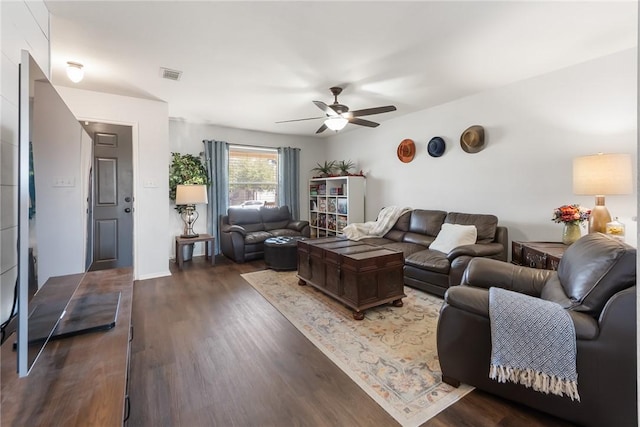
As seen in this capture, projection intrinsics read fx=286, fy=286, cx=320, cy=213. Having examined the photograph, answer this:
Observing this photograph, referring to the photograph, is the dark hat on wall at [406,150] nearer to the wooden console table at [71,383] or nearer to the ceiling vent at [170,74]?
the ceiling vent at [170,74]

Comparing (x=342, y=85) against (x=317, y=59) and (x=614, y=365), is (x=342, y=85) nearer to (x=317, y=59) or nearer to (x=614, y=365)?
(x=317, y=59)

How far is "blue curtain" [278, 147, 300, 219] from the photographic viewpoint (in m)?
6.17

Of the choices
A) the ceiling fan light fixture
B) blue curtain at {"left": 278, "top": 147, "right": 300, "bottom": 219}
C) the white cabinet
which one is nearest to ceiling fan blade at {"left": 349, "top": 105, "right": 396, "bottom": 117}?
the ceiling fan light fixture

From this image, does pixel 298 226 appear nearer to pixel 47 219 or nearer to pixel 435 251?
pixel 435 251

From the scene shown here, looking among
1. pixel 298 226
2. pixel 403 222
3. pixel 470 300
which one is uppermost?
pixel 403 222

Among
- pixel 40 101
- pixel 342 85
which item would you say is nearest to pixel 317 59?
pixel 342 85

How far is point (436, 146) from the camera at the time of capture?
4.31 metres

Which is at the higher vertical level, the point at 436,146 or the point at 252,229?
the point at 436,146

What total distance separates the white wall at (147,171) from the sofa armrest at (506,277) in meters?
3.83

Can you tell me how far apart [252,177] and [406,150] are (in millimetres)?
3108

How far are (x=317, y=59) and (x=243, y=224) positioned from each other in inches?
135

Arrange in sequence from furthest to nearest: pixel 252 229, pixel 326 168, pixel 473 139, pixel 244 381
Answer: pixel 326 168 < pixel 252 229 < pixel 473 139 < pixel 244 381

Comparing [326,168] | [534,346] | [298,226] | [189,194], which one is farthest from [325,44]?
[326,168]

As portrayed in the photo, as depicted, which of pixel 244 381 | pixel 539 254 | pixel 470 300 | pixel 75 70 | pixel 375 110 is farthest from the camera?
pixel 375 110
